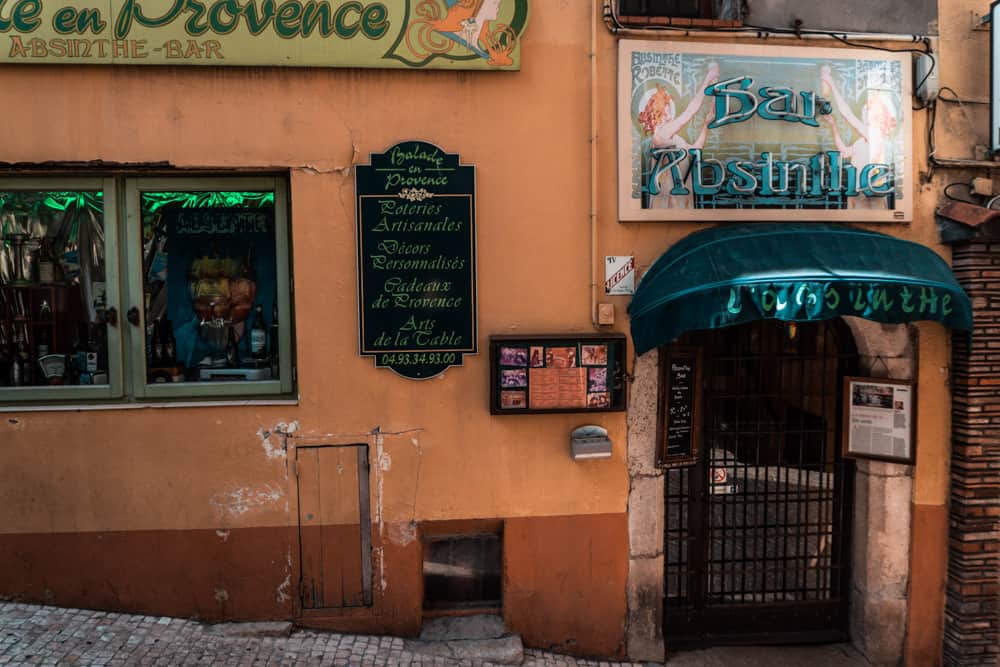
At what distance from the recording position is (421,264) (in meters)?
4.52

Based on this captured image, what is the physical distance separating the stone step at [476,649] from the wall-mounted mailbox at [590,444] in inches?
59.7

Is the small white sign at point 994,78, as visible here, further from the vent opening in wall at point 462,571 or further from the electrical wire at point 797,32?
the vent opening in wall at point 462,571

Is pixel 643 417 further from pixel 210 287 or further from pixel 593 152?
pixel 210 287

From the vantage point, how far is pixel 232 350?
15.8 ft

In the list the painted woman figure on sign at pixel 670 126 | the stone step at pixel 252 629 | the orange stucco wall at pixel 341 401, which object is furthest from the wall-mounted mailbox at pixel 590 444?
the stone step at pixel 252 629

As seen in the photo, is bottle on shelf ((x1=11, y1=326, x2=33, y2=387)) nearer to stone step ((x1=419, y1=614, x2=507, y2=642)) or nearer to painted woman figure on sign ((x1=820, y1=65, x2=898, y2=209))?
stone step ((x1=419, y1=614, x2=507, y2=642))

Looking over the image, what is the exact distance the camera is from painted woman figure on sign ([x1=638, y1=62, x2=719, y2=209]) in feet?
15.1

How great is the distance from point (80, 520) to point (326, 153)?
3.29 metres

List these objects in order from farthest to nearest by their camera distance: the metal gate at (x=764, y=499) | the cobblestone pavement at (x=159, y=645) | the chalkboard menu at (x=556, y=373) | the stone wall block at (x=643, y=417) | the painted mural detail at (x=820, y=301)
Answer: the metal gate at (x=764, y=499) → the stone wall block at (x=643, y=417) → the chalkboard menu at (x=556, y=373) → the cobblestone pavement at (x=159, y=645) → the painted mural detail at (x=820, y=301)

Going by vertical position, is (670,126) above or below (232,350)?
above

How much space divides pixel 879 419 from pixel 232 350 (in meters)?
5.29

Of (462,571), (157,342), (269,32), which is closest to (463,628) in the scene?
(462,571)

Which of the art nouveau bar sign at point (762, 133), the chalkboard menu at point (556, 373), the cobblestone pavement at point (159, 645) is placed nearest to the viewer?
the cobblestone pavement at point (159, 645)

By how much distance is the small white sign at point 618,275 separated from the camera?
464 centimetres
